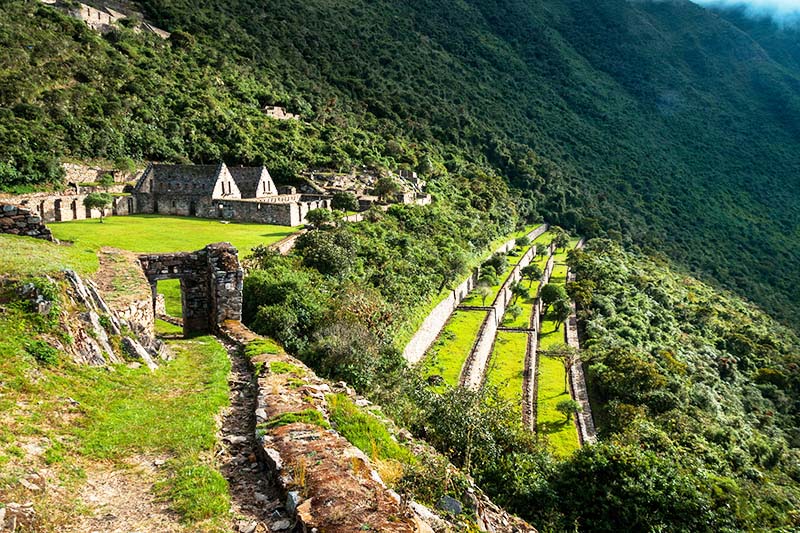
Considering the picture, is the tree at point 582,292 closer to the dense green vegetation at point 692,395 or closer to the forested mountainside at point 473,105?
the dense green vegetation at point 692,395

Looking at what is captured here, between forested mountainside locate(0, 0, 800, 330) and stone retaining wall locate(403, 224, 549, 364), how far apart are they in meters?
25.0

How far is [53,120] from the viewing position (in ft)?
153

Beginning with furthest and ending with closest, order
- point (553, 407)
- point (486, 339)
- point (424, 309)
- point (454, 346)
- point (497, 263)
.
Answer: point (497, 263), point (486, 339), point (424, 309), point (454, 346), point (553, 407)

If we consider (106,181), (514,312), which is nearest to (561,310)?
(514,312)

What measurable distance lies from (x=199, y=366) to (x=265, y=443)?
4.28 m

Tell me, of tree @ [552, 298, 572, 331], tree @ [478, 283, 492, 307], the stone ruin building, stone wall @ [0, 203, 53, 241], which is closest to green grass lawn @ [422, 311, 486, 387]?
tree @ [478, 283, 492, 307]

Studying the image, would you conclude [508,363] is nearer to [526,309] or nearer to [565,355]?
[565,355]

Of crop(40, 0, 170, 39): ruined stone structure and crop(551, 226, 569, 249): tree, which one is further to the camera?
crop(551, 226, 569, 249): tree

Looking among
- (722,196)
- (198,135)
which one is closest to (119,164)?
(198,135)

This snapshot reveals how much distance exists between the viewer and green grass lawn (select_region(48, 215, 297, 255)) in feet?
75.6

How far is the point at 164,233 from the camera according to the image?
27109 millimetres

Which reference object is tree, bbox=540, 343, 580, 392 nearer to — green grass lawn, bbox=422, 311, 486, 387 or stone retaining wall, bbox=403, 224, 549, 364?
stone retaining wall, bbox=403, 224, 549, 364

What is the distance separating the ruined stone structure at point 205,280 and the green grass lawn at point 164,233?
7.15m

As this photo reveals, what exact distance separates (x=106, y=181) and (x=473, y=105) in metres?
105
